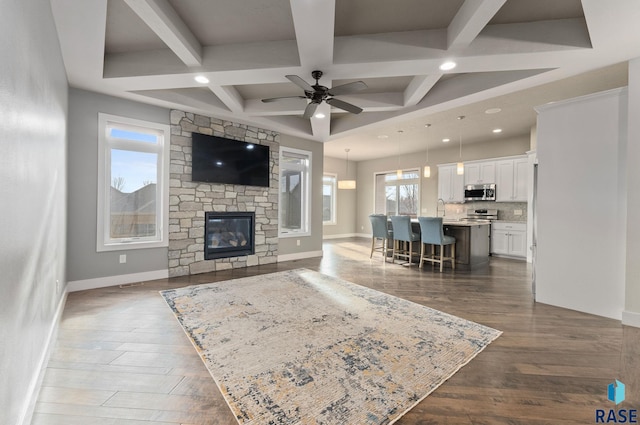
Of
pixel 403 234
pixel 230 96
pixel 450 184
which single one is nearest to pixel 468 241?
pixel 403 234

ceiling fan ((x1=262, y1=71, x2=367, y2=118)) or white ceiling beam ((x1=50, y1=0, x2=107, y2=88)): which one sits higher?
white ceiling beam ((x1=50, y1=0, x2=107, y2=88))

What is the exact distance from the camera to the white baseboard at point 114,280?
3627 mm

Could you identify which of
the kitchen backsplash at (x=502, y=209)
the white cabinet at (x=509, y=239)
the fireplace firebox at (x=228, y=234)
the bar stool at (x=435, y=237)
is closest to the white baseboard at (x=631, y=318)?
the bar stool at (x=435, y=237)

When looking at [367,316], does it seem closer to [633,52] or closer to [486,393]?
[486,393]

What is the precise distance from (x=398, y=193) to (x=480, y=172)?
2864mm

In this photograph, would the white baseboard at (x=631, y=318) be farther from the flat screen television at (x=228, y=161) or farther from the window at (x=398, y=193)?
the window at (x=398, y=193)

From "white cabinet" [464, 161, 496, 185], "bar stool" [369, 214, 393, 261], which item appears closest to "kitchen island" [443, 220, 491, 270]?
"bar stool" [369, 214, 393, 261]

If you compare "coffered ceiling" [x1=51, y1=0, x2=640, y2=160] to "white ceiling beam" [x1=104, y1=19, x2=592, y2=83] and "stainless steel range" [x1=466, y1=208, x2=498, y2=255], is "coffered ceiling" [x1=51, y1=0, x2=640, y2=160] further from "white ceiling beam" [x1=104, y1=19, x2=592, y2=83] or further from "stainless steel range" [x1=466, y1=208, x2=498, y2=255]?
"stainless steel range" [x1=466, y1=208, x2=498, y2=255]

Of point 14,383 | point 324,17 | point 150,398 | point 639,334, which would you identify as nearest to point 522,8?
point 324,17

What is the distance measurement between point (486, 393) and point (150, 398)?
203 cm

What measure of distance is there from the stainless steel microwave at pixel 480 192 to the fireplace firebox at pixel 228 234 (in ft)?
18.1

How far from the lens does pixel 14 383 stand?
127cm

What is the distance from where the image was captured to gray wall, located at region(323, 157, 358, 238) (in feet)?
32.5

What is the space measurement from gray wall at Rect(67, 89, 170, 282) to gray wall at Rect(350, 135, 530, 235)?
761 cm
